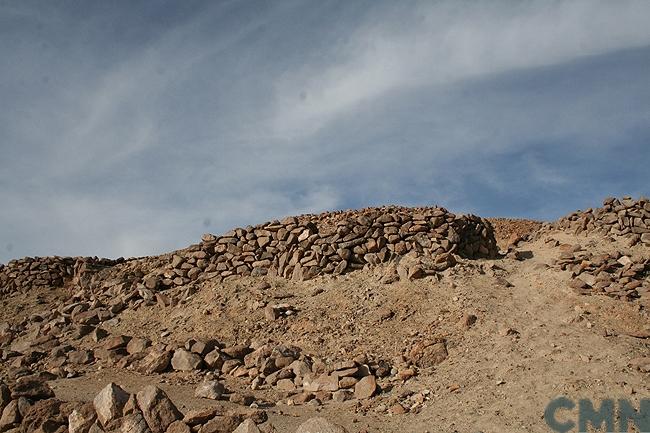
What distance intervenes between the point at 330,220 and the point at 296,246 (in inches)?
42.2

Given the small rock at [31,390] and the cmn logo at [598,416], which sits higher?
the small rock at [31,390]

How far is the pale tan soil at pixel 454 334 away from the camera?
6.97 m

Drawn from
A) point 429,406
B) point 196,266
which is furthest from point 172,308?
point 429,406

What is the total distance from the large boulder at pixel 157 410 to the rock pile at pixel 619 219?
9989 millimetres

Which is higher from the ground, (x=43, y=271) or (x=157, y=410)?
(x=43, y=271)

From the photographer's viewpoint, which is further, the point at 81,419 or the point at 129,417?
the point at 81,419

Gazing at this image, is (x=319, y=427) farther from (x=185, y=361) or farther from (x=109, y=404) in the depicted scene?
(x=185, y=361)

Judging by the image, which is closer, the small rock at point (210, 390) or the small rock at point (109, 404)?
the small rock at point (109, 404)

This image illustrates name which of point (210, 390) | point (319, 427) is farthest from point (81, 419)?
point (319, 427)

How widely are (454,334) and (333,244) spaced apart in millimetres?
Result: 3658

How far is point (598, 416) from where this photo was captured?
6.39 m

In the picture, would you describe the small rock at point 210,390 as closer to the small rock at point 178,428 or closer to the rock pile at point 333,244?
the small rock at point 178,428

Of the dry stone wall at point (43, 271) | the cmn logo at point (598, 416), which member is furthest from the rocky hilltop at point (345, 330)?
the dry stone wall at point (43, 271)

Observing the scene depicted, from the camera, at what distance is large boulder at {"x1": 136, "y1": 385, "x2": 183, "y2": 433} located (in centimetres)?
624
